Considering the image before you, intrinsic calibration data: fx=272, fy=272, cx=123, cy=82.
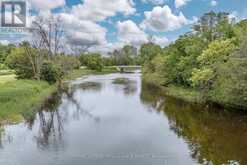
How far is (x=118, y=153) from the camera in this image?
12.6m

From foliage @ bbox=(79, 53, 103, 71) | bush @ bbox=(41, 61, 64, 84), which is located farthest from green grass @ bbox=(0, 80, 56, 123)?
foliage @ bbox=(79, 53, 103, 71)

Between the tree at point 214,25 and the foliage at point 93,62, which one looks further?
the foliage at point 93,62

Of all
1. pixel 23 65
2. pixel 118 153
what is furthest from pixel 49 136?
pixel 23 65

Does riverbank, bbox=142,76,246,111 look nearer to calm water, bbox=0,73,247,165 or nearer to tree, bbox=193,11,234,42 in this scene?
calm water, bbox=0,73,247,165

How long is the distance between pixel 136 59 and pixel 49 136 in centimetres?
10885

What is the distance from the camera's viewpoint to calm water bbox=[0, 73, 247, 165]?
1183cm

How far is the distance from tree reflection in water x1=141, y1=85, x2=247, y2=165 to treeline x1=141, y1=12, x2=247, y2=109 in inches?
66.9

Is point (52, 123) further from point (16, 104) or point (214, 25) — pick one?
point (214, 25)

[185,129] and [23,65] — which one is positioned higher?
[23,65]

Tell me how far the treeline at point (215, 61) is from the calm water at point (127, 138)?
76.2 inches

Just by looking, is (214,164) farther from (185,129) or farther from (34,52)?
(34,52)

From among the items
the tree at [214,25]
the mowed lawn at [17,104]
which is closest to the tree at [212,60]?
the tree at [214,25]

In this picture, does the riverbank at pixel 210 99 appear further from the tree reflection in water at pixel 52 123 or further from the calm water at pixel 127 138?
the tree reflection in water at pixel 52 123

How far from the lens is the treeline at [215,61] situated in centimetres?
1827
